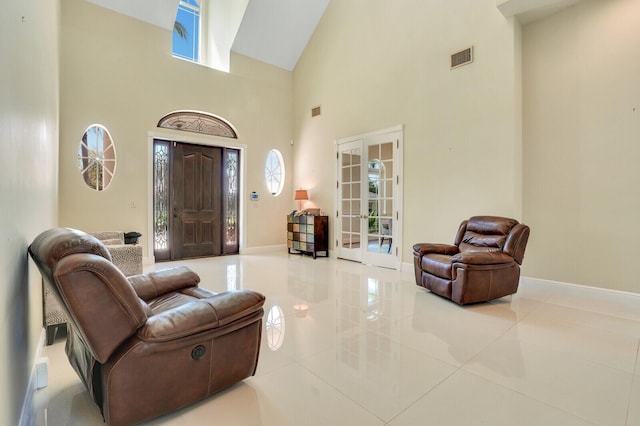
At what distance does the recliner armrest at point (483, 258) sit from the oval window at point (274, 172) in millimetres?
4991

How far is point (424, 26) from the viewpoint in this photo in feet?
16.6

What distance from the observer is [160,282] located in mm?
2430

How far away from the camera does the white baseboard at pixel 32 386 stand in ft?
5.09

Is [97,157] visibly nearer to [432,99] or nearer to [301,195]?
[301,195]

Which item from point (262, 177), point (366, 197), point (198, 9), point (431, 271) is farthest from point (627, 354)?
point (198, 9)

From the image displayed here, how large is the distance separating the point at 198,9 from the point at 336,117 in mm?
4051

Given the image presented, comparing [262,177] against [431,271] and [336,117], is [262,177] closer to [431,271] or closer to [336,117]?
[336,117]

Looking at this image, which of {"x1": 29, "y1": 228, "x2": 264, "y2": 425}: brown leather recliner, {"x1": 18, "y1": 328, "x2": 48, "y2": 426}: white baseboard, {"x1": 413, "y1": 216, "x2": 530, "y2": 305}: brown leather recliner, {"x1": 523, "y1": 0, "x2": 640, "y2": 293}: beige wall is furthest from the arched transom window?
{"x1": 523, "y1": 0, "x2": 640, "y2": 293}: beige wall

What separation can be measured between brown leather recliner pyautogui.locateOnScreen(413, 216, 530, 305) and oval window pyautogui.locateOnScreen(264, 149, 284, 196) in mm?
4385

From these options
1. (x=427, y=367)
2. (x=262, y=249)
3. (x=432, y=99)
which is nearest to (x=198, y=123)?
(x=262, y=249)

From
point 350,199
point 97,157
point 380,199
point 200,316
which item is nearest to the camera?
point 200,316

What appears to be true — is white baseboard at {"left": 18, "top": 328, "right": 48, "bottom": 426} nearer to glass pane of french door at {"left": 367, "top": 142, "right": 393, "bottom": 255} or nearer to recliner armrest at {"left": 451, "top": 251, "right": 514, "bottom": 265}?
recliner armrest at {"left": 451, "top": 251, "right": 514, "bottom": 265}

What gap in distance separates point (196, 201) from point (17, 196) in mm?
5044

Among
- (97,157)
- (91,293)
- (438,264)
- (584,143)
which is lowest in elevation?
(438,264)
